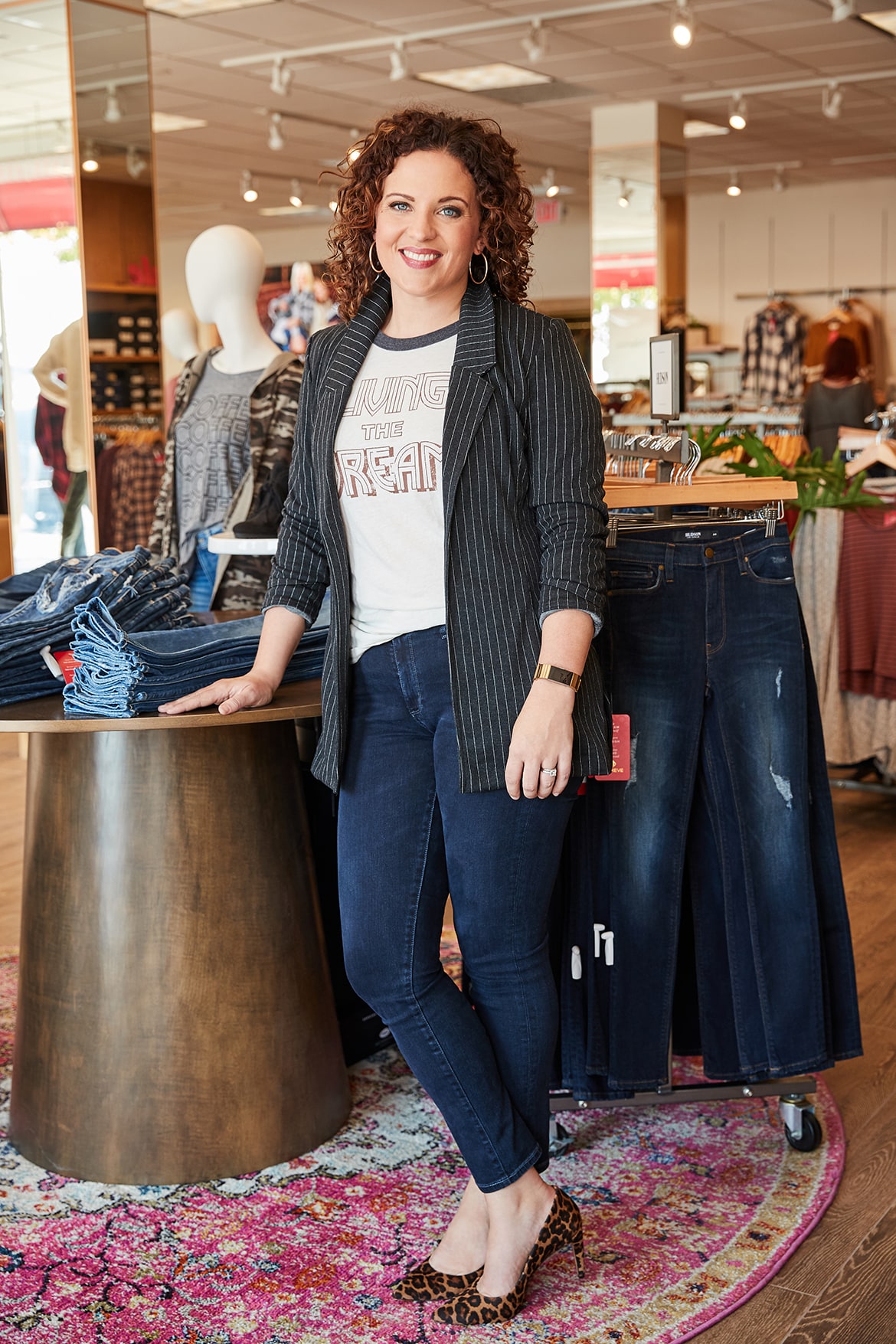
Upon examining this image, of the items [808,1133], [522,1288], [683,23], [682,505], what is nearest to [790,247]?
[683,23]

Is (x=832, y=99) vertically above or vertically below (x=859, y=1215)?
above

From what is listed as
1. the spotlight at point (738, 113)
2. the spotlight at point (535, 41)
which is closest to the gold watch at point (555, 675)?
the spotlight at point (535, 41)

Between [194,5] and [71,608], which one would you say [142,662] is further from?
[194,5]

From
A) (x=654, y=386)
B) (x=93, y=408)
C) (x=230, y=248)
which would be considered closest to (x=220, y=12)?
(x=93, y=408)

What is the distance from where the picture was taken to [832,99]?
9.01m

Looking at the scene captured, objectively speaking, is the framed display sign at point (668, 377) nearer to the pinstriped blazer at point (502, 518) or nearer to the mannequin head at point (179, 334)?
the pinstriped blazer at point (502, 518)

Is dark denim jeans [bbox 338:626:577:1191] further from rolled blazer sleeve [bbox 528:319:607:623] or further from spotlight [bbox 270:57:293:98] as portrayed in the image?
spotlight [bbox 270:57:293:98]

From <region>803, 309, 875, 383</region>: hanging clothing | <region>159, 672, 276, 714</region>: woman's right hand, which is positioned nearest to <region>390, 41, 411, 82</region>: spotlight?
<region>803, 309, 875, 383</region>: hanging clothing

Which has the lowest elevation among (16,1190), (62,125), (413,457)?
(16,1190)

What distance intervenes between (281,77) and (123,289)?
3337 mm

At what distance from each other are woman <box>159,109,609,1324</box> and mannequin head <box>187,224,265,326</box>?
171cm

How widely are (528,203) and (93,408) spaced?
14.1 ft

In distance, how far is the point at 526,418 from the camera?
5.89 feet

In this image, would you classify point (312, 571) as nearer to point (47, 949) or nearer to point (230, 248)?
point (47, 949)
